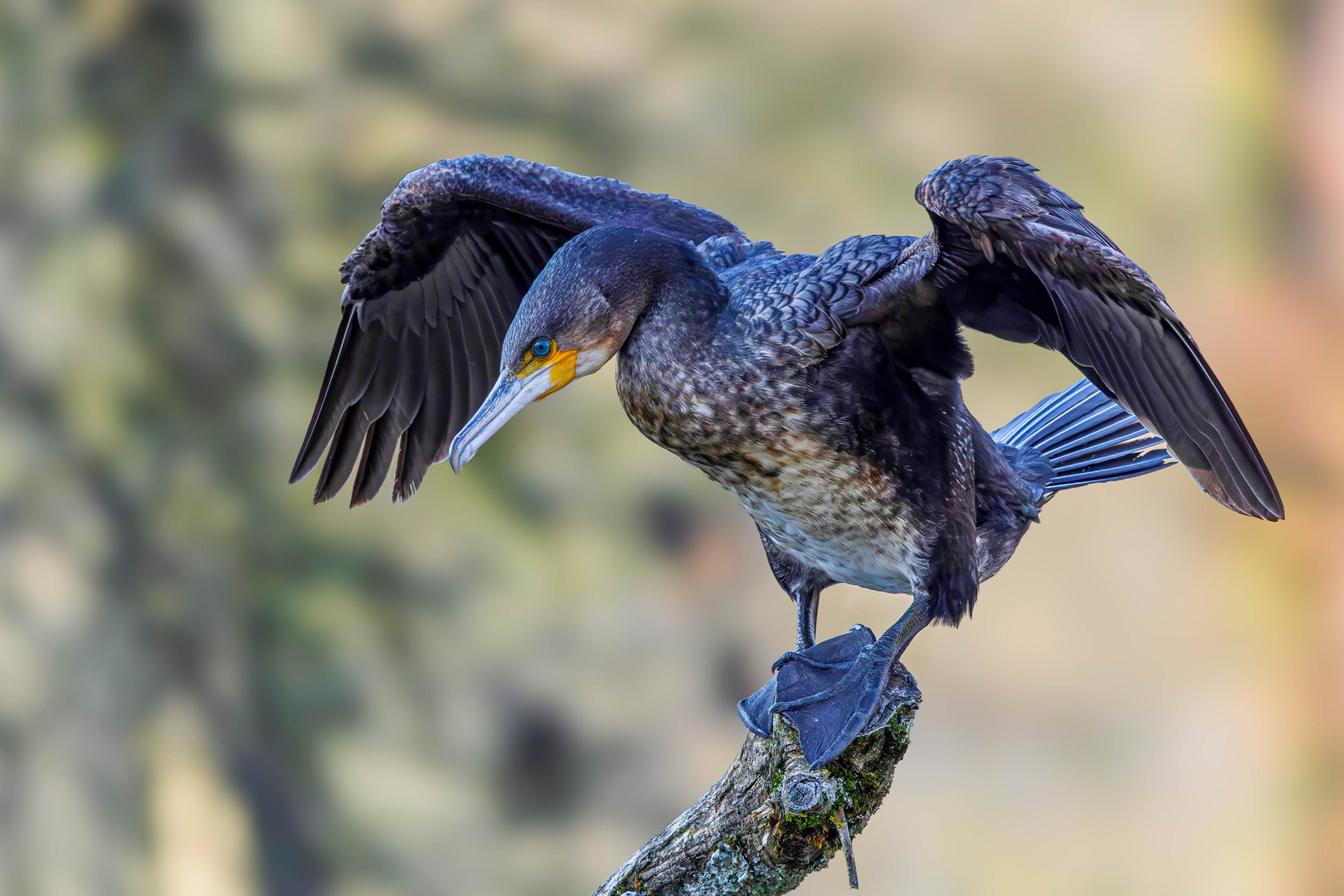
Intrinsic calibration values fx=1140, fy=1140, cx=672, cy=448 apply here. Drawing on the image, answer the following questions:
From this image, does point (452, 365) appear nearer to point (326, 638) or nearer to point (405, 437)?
point (405, 437)

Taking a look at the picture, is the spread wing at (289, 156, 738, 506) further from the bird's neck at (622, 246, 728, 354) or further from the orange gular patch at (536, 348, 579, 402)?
the orange gular patch at (536, 348, 579, 402)

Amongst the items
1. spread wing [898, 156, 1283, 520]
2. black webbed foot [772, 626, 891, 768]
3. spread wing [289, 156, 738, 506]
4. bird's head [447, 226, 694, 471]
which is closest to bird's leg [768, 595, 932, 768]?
black webbed foot [772, 626, 891, 768]

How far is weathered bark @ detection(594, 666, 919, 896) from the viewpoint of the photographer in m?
1.93

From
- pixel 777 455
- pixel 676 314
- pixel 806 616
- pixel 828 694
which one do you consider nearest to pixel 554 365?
pixel 676 314

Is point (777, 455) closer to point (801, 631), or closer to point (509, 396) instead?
point (509, 396)

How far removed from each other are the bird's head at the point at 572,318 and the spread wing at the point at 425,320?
0.50 meters

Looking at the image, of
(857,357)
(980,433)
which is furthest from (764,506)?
(980,433)

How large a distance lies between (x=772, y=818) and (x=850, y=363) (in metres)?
0.79

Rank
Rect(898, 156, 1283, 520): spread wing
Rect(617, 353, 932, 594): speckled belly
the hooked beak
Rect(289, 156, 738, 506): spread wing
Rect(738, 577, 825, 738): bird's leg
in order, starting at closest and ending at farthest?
Rect(898, 156, 1283, 520): spread wing < the hooked beak < Rect(617, 353, 932, 594): speckled belly < Rect(738, 577, 825, 738): bird's leg < Rect(289, 156, 738, 506): spread wing

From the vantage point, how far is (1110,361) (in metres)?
1.74

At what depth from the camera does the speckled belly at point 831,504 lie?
190cm

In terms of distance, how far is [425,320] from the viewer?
260 cm

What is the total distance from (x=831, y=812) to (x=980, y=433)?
0.76 m

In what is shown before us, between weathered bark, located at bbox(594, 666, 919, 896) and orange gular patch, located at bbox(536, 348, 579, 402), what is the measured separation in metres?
0.71
